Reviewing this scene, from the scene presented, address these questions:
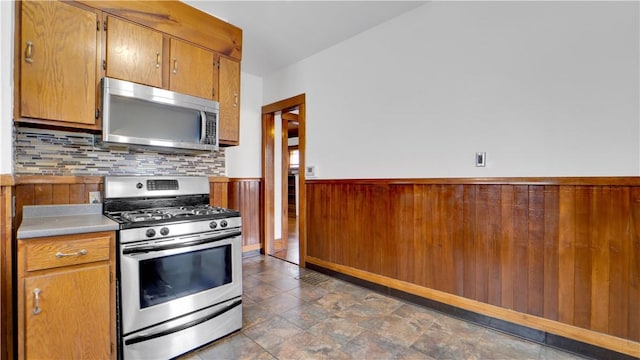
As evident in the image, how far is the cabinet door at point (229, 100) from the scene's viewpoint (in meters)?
2.64

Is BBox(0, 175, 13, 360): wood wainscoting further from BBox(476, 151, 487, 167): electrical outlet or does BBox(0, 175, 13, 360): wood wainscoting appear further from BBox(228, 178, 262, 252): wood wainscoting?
BBox(476, 151, 487, 167): electrical outlet

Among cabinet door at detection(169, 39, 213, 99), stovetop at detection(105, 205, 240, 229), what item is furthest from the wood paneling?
cabinet door at detection(169, 39, 213, 99)

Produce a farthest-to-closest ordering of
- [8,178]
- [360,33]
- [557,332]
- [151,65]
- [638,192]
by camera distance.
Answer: [360,33], [151,65], [557,332], [638,192], [8,178]

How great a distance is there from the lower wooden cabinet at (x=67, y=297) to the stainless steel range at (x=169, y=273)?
7cm

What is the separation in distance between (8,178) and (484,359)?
2.82m

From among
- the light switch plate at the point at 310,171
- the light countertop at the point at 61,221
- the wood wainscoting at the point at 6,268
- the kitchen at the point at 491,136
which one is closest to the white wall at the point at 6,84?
the kitchen at the point at 491,136

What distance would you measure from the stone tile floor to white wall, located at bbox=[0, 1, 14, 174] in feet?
4.95

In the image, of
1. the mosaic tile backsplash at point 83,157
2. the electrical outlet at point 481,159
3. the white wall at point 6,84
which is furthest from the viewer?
the electrical outlet at point 481,159

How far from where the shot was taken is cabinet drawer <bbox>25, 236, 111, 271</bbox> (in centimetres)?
138

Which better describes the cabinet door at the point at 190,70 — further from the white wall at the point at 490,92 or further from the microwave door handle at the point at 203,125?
the white wall at the point at 490,92

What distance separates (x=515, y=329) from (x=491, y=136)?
141 centimetres

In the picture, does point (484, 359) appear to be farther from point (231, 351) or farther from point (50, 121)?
point (50, 121)

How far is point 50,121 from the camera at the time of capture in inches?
71.7

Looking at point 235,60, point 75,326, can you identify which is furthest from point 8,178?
point 235,60
